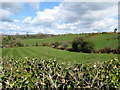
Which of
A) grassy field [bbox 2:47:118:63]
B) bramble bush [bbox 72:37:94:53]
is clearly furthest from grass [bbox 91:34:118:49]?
grassy field [bbox 2:47:118:63]

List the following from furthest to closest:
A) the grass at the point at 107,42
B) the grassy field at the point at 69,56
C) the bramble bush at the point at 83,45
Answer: the grass at the point at 107,42 → the bramble bush at the point at 83,45 → the grassy field at the point at 69,56

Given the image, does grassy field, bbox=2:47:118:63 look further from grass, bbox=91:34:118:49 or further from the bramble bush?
grass, bbox=91:34:118:49

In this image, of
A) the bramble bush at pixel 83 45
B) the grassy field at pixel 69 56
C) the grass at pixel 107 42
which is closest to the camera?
the grassy field at pixel 69 56

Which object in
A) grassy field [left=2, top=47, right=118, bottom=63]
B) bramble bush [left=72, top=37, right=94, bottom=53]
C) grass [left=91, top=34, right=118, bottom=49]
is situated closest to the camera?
grassy field [left=2, top=47, right=118, bottom=63]

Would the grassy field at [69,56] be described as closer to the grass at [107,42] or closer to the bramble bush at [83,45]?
the bramble bush at [83,45]

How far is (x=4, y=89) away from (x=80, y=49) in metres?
16.6

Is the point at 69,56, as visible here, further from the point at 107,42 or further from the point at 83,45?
the point at 107,42

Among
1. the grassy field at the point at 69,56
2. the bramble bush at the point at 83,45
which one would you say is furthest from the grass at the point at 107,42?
the grassy field at the point at 69,56

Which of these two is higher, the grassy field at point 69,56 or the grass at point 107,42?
the grass at point 107,42

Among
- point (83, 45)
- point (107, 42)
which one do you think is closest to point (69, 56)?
point (83, 45)

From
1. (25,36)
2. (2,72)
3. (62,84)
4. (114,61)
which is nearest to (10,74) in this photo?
(2,72)

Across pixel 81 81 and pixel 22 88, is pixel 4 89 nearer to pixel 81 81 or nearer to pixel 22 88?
pixel 22 88

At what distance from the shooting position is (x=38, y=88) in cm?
176

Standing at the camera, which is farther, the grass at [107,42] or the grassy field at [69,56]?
the grass at [107,42]
